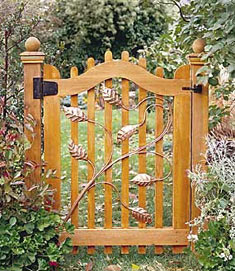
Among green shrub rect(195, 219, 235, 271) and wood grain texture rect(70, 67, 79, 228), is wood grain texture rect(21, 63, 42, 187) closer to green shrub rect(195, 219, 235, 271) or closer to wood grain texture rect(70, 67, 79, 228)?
wood grain texture rect(70, 67, 79, 228)

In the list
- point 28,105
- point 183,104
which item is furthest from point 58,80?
point 183,104

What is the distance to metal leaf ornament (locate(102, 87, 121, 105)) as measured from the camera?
3.72m

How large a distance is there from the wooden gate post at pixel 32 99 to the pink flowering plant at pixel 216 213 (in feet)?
3.40

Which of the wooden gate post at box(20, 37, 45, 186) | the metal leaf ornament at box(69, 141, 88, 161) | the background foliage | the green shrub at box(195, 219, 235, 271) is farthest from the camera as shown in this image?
the background foliage

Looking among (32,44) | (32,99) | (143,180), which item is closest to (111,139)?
(143,180)

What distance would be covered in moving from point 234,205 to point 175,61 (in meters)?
3.07

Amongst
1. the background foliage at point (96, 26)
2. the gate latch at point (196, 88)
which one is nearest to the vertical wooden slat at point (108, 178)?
the gate latch at point (196, 88)

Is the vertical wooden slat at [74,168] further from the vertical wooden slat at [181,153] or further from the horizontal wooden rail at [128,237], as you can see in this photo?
the vertical wooden slat at [181,153]

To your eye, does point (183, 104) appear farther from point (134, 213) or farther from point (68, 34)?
point (68, 34)

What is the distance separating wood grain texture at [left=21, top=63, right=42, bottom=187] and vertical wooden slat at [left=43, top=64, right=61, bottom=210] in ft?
0.17

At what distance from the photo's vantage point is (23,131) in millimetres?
3645

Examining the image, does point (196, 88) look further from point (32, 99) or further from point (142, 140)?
point (32, 99)

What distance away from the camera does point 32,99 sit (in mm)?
3676

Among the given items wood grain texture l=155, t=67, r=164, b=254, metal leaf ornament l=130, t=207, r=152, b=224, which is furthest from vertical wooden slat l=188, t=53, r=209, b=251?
metal leaf ornament l=130, t=207, r=152, b=224
